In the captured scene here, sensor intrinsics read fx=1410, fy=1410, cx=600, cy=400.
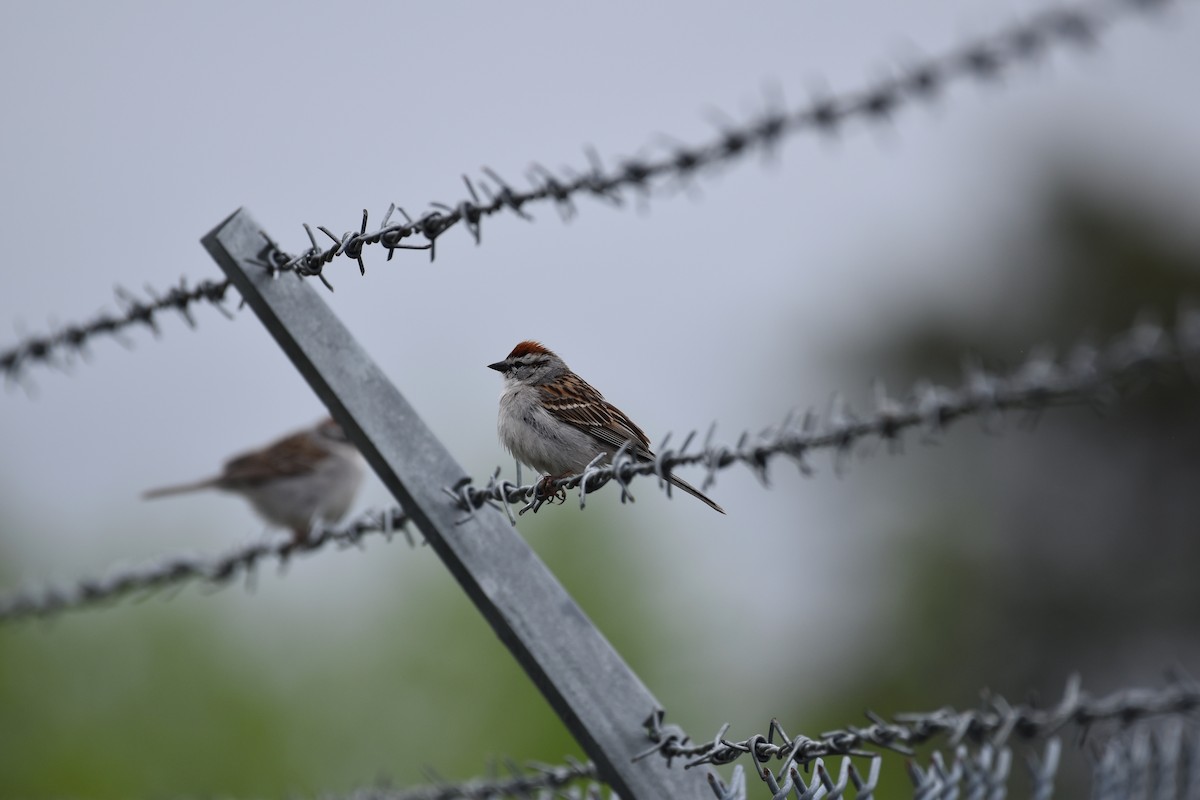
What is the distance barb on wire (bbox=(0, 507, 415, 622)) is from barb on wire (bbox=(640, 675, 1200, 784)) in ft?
7.64

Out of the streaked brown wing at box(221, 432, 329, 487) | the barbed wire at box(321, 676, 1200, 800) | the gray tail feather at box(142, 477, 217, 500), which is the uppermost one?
the streaked brown wing at box(221, 432, 329, 487)

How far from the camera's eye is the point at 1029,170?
26281 mm

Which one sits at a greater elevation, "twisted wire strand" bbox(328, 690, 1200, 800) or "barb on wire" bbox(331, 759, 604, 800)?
"barb on wire" bbox(331, 759, 604, 800)

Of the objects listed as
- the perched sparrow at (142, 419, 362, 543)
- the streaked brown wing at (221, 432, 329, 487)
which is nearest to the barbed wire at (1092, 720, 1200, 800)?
the perched sparrow at (142, 419, 362, 543)

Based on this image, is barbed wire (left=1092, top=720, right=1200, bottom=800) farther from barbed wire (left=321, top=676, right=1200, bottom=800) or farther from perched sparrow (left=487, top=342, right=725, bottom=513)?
perched sparrow (left=487, top=342, right=725, bottom=513)

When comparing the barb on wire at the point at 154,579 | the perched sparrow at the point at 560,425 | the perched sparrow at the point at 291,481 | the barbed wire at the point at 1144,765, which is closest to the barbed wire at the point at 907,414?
the barbed wire at the point at 1144,765

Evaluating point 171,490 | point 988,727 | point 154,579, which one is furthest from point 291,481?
point 988,727

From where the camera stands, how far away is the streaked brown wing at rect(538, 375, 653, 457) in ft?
17.0

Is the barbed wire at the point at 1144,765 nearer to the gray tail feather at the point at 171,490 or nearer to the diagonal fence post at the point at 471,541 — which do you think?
the diagonal fence post at the point at 471,541

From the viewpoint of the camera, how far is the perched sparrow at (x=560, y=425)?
520cm

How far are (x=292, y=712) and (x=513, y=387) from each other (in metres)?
15.9

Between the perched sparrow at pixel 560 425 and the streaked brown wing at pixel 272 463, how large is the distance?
18.3ft

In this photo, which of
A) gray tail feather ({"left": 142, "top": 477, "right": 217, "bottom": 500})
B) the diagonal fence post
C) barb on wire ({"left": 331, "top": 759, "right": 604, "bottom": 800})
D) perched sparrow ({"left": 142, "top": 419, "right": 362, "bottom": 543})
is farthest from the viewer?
perched sparrow ({"left": 142, "top": 419, "right": 362, "bottom": 543})

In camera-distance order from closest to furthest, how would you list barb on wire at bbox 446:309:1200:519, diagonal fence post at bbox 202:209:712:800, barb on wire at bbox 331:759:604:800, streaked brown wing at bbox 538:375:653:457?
barb on wire at bbox 446:309:1200:519
diagonal fence post at bbox 202:209:712:800
barb on wire at bbox 331:759:604:800
streaked brown wing at bbox 538:375:653:457
